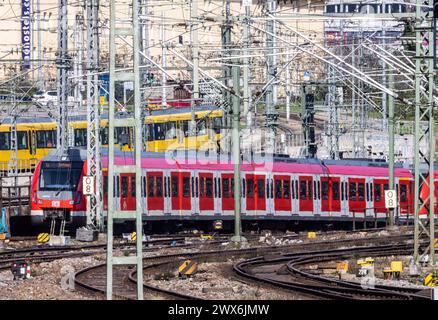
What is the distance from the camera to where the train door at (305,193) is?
45.8 meters

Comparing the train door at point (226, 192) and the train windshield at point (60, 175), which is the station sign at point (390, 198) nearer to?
the train door at point (226, 192)

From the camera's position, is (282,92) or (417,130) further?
(282,92)

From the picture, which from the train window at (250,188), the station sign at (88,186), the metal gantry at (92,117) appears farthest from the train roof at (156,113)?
the station sign at (88,186)

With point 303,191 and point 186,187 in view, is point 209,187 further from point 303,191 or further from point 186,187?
point 303,191

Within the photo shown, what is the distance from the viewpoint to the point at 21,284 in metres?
23.8

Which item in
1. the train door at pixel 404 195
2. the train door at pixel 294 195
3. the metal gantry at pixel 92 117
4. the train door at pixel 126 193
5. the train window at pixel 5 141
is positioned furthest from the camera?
the train window at pixel 5 141

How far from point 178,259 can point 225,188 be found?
14.3 meters

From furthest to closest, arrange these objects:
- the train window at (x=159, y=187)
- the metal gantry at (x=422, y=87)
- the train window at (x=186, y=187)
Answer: the train window at (x=186, y=187), the train window at (x=159, y=187), the metal gantry at (x=422, y=87)

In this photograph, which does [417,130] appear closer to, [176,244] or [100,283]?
[100,283]

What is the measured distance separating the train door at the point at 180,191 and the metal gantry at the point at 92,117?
3.80 meters

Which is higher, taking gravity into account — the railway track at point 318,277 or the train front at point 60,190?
the train front at point 60,190

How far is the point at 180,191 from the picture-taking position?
142ft
